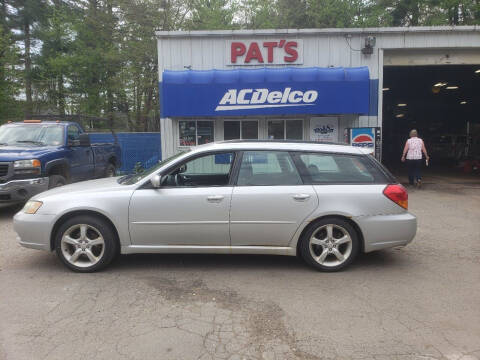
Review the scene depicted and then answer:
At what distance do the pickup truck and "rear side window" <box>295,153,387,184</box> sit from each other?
562cm

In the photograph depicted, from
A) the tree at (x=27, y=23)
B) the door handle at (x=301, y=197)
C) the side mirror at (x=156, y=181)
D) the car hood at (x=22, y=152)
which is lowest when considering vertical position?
the door handle at (x=301, y=197)

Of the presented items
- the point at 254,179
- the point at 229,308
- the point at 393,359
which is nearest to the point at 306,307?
the point at 229,308

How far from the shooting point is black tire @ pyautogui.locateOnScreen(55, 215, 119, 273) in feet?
14.5

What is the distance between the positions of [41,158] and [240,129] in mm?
7215

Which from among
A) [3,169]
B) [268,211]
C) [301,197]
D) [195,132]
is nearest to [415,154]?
[195,132]

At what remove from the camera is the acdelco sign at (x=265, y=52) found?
1279 centimetres

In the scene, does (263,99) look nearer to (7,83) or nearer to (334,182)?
(334,182)

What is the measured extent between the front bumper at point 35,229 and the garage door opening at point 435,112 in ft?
53.9

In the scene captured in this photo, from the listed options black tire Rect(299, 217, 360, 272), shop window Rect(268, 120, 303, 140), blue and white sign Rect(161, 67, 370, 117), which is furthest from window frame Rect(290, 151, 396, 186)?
shop window Rect(268, 120, 303, 140)

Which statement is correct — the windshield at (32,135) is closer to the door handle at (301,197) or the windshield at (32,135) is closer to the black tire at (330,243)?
the door handle at (301,197)

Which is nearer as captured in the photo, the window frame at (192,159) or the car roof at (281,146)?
the window frame at (192,159)

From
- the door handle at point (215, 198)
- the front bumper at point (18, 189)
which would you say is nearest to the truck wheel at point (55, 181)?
the front bumper at point (18, 189)

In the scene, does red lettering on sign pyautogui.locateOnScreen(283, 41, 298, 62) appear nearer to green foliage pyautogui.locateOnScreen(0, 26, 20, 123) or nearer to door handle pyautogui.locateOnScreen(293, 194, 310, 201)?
door handle pyautogui.locateOnScreen(293, 194, 310, 201)

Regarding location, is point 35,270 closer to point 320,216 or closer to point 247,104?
point 320,216
